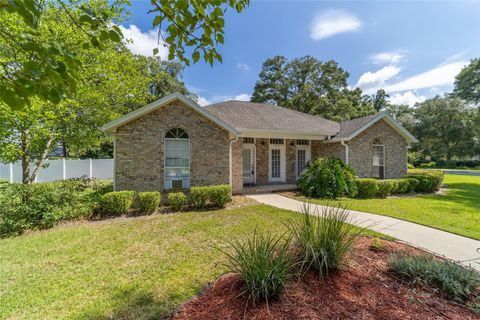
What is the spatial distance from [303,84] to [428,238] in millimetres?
30050

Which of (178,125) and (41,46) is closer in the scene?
(41,46)

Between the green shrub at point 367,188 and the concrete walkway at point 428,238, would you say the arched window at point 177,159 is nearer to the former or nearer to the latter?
the concrete walkway at point 428,238

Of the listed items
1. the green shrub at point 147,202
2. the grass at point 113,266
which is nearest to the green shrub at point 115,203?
the green shrub at point 147,202

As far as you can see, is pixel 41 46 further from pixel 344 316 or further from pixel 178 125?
pixel 178 125

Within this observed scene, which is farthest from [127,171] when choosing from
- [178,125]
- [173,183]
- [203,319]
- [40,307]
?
[203,319]

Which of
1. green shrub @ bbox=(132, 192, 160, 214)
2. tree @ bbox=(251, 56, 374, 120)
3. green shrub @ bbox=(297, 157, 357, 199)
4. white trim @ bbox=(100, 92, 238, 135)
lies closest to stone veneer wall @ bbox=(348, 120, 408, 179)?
green shrub @ bbox=(297, 157, 357, 199)

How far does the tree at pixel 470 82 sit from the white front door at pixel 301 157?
2016 cm

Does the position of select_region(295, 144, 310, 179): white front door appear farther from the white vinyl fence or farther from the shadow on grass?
the white vinyl fence

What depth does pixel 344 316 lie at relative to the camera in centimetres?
245

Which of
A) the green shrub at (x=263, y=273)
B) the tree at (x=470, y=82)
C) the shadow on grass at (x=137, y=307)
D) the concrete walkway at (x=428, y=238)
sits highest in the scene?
the tree at (x=470, y=82)

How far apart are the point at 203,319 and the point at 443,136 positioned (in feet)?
150

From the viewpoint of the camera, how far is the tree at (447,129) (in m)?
32.3

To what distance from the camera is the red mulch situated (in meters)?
2.51

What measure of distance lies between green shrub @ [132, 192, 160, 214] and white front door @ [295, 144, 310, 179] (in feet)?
32.1
